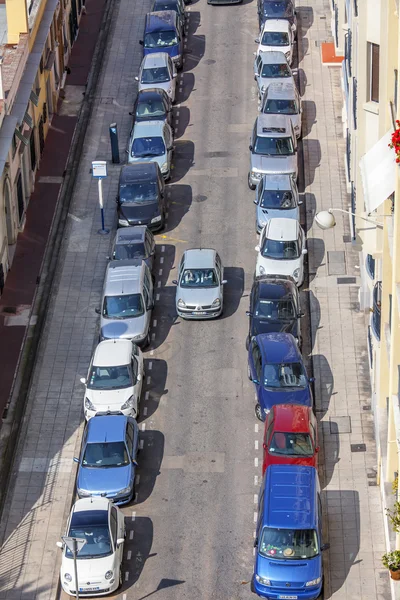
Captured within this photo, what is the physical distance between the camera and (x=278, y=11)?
84562mm

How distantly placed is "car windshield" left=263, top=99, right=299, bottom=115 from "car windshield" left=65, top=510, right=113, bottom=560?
2883 cm

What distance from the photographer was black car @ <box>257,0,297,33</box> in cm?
8438

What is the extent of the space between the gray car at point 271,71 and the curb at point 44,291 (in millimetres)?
8990

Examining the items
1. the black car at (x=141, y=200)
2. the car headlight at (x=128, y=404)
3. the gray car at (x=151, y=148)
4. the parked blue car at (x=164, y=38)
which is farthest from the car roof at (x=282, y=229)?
the parked blue car at (x=164, y=38)

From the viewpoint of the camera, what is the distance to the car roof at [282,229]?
66.1 meters

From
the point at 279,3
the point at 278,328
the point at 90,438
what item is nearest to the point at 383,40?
the point at 278,328

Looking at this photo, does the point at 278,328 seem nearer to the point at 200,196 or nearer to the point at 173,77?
the point at 200,196

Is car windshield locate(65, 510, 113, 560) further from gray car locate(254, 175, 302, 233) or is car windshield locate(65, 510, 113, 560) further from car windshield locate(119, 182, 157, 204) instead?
car windshield locate(119, 182, 157, 204)

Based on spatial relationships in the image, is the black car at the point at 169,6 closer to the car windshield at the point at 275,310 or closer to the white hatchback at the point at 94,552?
the car windshield at the point at 275,310

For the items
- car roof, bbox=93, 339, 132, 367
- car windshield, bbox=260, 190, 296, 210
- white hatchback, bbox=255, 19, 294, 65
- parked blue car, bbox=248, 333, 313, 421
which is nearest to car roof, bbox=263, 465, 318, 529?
parked blue car, bbox=248, 333, 313, 421

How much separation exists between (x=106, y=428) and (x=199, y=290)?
31.9 feet

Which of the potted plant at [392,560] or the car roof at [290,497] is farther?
the car roof at [290,497]

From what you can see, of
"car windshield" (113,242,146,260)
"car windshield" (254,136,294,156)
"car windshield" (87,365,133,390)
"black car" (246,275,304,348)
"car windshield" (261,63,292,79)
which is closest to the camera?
"car windshield" (87,365,133,390)

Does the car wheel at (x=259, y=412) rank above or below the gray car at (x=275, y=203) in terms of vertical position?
below
